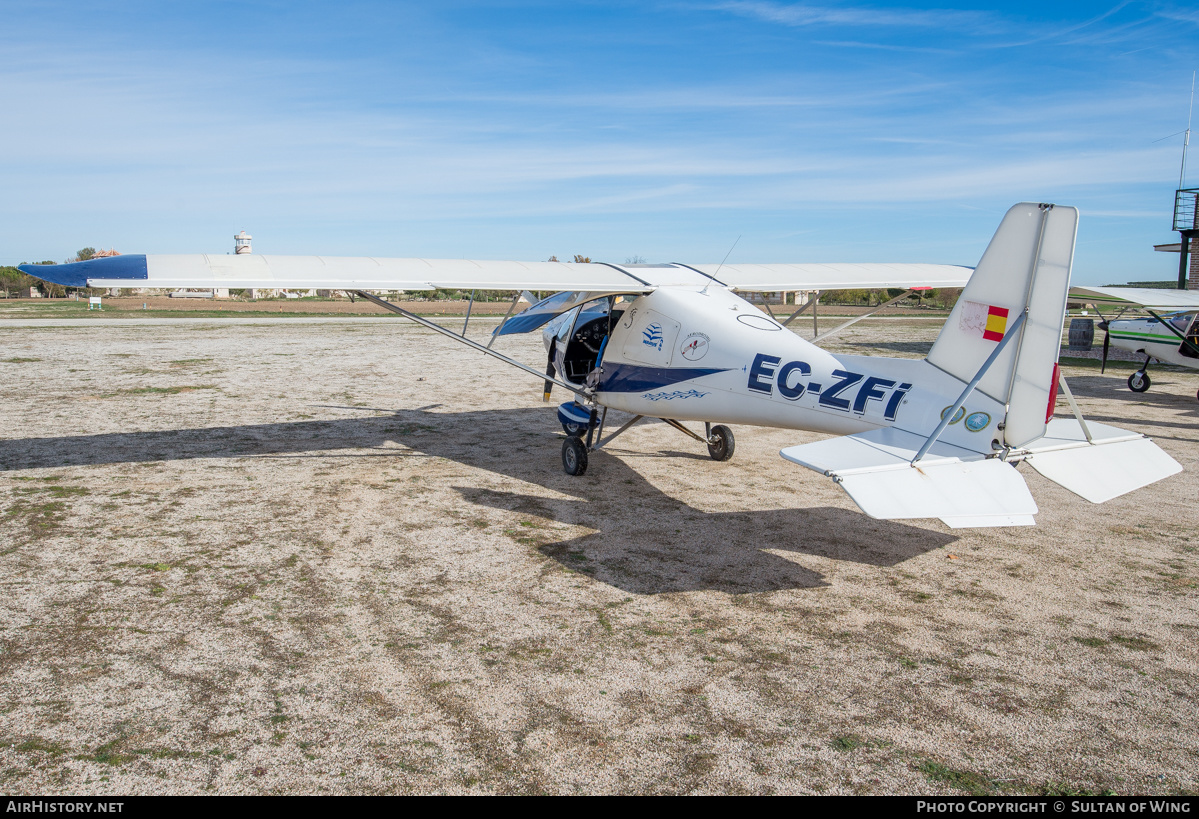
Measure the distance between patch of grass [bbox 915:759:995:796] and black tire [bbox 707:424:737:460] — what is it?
6175 mm

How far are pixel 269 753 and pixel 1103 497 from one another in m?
5.39

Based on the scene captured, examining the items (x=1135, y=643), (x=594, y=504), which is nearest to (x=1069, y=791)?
(x=1135, y=643)

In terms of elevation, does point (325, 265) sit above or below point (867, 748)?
above

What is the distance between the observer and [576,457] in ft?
28.6

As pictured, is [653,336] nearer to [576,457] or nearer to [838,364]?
[576,457]

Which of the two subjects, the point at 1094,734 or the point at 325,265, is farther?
the point at 325,265

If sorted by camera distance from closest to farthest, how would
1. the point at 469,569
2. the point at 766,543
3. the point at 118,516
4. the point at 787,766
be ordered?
1. the point at 787,766
2. the point at 469,569
3. the point at 766,543
4. the point at 118,516

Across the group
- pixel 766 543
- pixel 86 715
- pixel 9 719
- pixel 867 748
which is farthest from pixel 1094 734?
pixel 9 719

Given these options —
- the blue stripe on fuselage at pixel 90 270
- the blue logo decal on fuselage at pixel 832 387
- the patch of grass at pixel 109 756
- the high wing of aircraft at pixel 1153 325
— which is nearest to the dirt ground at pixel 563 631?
the patch of grass at pixel 109 756

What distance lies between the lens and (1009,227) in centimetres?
509

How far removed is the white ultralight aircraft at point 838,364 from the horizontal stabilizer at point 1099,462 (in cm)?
1

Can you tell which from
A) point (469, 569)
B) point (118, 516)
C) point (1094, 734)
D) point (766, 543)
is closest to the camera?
point (1094, 734)

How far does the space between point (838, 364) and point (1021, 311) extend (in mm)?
1602

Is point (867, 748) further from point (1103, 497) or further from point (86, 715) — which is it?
point (86, 715)
